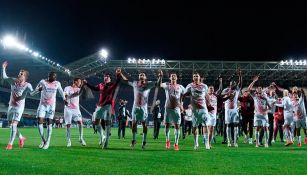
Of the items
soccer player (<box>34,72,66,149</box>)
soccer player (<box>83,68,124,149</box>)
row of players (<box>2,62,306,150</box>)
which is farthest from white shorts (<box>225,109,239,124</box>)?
soccer player (<box>34,72,66,149</box>)

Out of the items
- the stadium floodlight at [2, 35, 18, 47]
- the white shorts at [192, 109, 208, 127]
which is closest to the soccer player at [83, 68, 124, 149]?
the white shorts at [192, 109, 208, 127]

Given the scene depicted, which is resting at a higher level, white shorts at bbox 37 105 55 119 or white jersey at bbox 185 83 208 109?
white jersey at bbox 185 83 208 109

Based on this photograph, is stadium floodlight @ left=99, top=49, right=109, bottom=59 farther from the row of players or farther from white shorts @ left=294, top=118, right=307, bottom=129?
white shorts @ left=294, top=118, right=307, bottom=129

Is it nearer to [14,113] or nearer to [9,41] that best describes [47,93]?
[14,113]

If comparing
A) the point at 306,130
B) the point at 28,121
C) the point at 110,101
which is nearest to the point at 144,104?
the point at 110,101

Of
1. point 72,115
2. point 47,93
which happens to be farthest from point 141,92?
point 72,115

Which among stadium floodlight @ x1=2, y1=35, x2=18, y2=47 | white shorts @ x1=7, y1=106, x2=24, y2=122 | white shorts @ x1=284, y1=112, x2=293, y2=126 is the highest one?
stadium floodlight @ x1=2, y1=35, x2=18, y2=47

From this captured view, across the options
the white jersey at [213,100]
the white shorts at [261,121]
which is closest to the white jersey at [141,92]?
the white jersey at [213,100]

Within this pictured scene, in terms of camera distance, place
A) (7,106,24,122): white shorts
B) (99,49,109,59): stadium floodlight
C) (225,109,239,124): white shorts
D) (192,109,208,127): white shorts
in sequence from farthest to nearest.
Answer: (99,49,109,59): stadium floodlight < (225,109,239,124): white shorts < (192,109,208,127): white shorts < (7,106,24,122): white shorts

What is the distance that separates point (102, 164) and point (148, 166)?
1049 millimetres

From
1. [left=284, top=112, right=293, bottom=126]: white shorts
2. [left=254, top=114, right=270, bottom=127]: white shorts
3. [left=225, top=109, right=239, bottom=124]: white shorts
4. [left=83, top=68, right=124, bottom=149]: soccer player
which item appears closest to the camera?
[left=83, top=68, right=124, bottom=149]: soccer player

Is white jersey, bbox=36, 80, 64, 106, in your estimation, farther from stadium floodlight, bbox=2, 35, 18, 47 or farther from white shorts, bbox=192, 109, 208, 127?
stadium floodlight, bbox=2, 35, 18, 47

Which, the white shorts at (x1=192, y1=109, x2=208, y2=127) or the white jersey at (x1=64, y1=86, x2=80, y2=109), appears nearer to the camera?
the white shorts at (x1=192, y1=109, x2=208, y2=127)

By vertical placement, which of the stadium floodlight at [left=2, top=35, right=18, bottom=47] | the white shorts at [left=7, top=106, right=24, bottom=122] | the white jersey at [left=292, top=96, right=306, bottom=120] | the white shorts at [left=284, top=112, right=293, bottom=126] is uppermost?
the stadium floodlight at [left=2, top=35, right=18, bottom=47]
